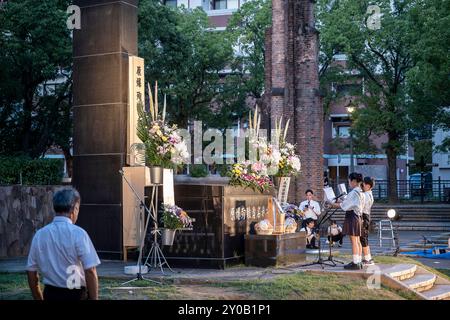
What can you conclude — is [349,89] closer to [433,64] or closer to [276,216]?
[433,64]

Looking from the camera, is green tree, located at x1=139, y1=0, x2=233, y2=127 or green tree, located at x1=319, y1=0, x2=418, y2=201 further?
green tree, located at x1=319, y1=0, x2=418, y2=201

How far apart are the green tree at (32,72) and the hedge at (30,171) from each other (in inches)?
355

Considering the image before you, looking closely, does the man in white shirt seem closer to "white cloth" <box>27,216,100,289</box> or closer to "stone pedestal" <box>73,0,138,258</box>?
"white cloth" <box>27,216,100,289</box>

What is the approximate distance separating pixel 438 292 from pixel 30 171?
12.3 m

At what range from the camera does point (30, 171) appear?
20.6 metres

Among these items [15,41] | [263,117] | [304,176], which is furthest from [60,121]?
[304,176]

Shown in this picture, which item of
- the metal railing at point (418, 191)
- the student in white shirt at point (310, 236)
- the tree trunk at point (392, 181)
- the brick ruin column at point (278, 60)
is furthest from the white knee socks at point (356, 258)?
the tree trunk at point (392, 181)

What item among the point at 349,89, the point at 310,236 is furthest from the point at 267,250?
the point at 349,89

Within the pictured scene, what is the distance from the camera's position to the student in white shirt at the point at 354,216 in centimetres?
1302

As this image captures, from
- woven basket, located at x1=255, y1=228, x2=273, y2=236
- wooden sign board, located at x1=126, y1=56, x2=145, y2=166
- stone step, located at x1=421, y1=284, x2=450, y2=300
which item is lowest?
stone step, located at x1=421, y1=284, x2=450, y2=300

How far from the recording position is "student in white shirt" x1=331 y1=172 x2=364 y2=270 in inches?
512

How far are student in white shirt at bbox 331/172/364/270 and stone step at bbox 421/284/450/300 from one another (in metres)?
1.26

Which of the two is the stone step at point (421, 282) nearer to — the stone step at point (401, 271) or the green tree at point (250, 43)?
the stone step at point (401, 271)

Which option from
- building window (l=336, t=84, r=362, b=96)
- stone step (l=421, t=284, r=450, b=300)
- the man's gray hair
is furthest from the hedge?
building window (l=336, t=84, r=362, b=96)
